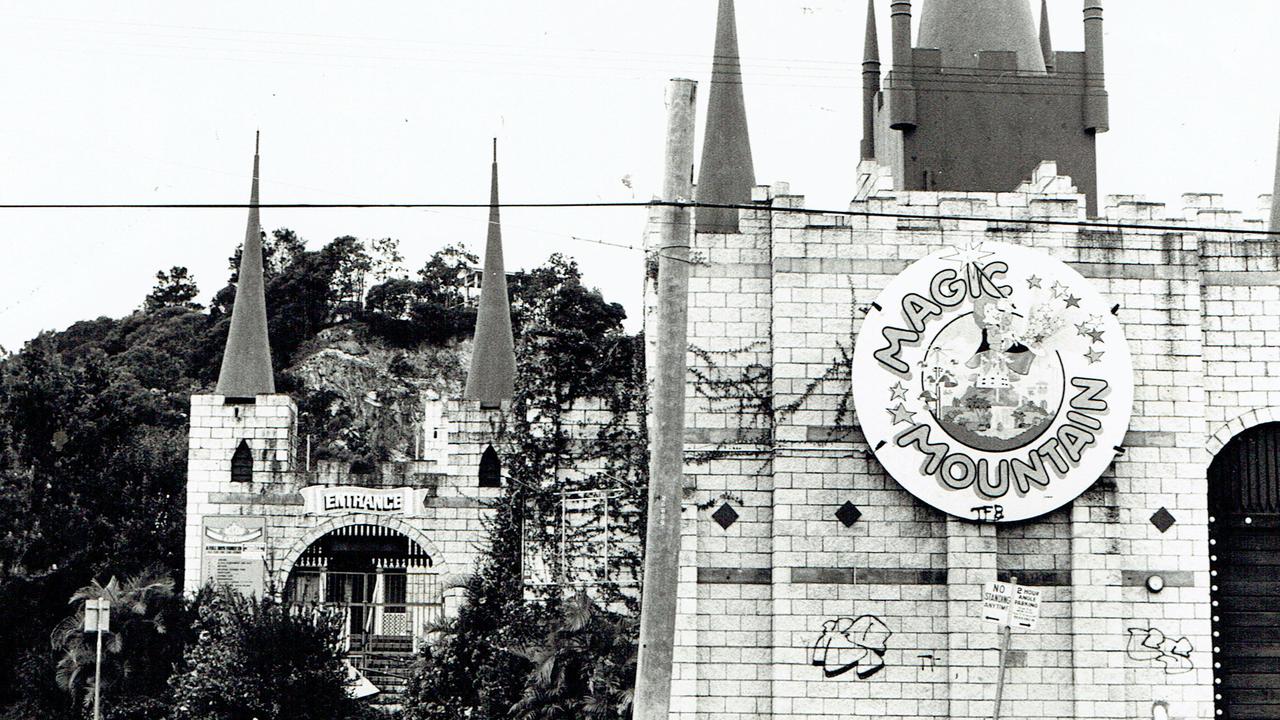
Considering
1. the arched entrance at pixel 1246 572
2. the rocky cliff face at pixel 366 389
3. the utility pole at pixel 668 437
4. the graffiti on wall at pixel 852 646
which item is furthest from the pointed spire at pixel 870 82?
the rocky cliff face at pixel 366 389

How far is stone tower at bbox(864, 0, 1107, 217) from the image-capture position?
1113 inches

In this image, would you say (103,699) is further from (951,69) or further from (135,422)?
→ (951,69)

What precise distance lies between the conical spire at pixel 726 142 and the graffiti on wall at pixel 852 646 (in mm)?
12903

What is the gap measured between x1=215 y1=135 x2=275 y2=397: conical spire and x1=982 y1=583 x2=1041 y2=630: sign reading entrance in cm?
2315

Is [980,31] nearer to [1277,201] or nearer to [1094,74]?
[1094,74]

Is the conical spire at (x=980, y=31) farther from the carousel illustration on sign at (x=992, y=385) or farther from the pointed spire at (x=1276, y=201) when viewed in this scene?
the carousel illustration on sign at (x=992, y=385)

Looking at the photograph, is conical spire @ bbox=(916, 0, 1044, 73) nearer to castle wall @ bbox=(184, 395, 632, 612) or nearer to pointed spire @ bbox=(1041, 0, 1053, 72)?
pointed spire @ bbox=(1041, 0, 1053, 72)

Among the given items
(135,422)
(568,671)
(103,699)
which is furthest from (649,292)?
(135,422)

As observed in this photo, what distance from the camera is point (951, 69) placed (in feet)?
93.4

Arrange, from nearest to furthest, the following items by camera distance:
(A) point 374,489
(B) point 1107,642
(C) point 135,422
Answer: (B) point 1107,642, (A) point 374,489, (C) point 135,422

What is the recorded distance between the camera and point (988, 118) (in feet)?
93.4

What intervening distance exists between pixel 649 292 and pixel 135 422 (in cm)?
1973

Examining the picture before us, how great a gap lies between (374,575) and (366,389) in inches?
1806

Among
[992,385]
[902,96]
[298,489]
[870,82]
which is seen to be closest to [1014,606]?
[992,385]
